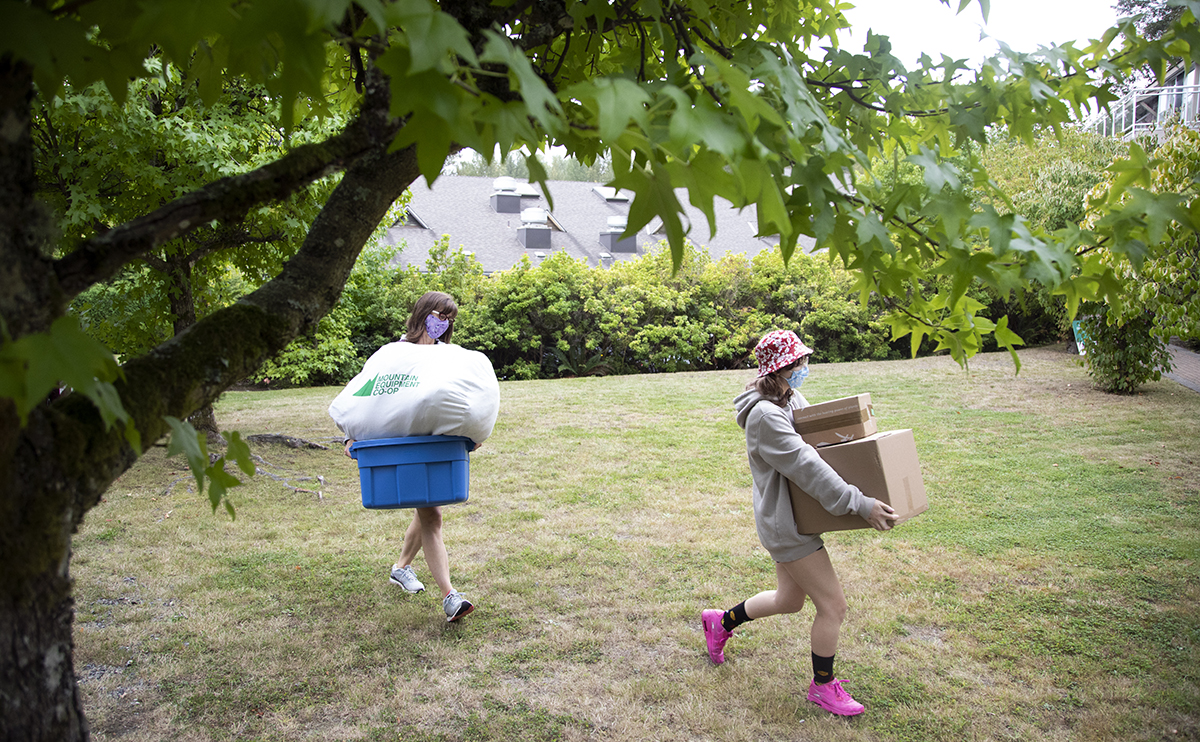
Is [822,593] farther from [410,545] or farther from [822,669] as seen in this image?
[410,545]

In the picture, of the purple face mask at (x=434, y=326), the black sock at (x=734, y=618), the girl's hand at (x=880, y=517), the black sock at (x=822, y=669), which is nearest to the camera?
the girl's hand at (x=880, y=517)

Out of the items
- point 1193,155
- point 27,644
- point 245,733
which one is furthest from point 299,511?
point 1193,155

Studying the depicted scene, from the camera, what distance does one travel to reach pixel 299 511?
6836mm

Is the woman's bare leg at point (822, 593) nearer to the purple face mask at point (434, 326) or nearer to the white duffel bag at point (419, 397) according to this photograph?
the white duffel bag at point (419, 397)

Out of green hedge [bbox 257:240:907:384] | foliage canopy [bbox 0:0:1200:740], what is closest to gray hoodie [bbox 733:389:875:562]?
foliage canopy [bbox 0:0:1200:740]

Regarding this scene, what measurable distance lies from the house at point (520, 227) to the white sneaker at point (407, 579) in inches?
714

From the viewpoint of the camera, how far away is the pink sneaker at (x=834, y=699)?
3383 mm

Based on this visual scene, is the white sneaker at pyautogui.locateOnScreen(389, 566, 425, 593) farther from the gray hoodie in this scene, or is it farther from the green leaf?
the green leaf

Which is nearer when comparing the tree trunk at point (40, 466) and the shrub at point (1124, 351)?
the tree trunk at point (40, 466)

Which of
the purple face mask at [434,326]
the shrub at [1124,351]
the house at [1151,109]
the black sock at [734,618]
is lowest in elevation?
the black sock at [734,618]

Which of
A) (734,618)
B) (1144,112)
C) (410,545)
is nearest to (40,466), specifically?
(734,618)

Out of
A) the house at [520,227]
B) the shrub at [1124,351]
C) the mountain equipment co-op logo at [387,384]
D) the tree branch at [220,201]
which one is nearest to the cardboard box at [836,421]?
the mountain equipment co-op logo at [387,384]

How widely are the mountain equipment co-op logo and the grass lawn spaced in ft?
4.49

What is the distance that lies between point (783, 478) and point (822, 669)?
34.6 inches
